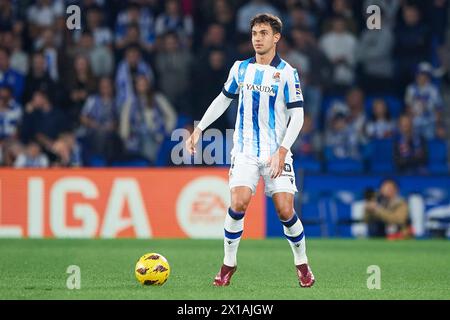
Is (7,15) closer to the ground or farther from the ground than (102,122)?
farther from the ground

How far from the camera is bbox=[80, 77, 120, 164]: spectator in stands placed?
17812mm

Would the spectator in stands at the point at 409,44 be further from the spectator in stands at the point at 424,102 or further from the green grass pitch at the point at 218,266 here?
the green grass pitch at the point at 218,266

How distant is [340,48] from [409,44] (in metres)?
1.26

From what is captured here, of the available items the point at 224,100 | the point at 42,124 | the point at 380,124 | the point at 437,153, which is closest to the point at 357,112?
the point at 380,124

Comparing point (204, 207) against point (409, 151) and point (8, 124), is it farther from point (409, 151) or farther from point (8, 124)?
point (8, 124)

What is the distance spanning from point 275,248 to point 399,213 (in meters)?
3.13

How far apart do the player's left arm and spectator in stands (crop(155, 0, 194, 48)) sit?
10.0 m

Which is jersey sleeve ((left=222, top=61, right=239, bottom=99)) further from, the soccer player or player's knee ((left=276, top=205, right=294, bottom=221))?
player's knee ((left=276, top=205, right=294, bottom=221))

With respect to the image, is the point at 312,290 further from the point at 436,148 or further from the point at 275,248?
the point at 436,148

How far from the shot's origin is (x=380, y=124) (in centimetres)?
1812

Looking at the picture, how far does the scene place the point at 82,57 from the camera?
61.4ft

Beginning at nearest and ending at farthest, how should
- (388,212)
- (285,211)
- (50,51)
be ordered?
(285,211) < (388,212) < (50,51)

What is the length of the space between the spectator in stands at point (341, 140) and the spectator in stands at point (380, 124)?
0.31 metres

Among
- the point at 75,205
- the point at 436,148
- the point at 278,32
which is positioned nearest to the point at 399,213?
the point at 436,148
